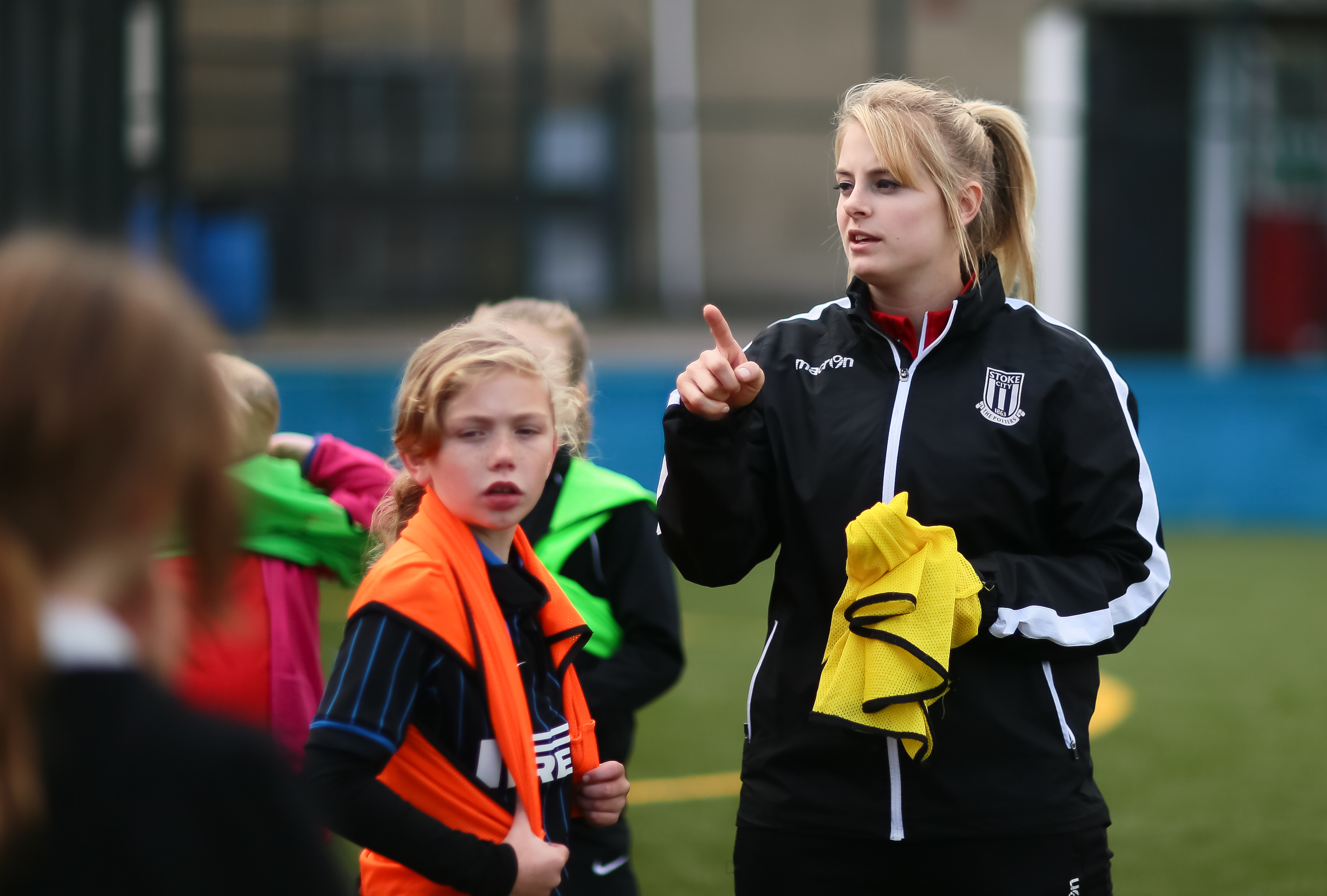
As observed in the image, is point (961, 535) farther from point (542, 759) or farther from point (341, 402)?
point (341, 402)

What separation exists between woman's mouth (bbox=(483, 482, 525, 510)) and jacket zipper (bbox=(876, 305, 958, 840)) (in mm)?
584

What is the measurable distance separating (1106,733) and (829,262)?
14879 millimetres

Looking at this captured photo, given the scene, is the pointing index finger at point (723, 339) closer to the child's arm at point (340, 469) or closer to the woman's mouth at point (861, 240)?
the woman's mouth at point (861, 240)

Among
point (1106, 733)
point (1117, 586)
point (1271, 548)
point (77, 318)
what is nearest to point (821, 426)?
point (1117, 586)

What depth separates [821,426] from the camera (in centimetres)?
248

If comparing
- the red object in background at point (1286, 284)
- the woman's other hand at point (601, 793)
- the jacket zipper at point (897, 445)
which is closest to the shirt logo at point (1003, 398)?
the jacket zipper at point (897, 445)

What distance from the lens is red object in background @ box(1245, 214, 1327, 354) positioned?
18922 mm

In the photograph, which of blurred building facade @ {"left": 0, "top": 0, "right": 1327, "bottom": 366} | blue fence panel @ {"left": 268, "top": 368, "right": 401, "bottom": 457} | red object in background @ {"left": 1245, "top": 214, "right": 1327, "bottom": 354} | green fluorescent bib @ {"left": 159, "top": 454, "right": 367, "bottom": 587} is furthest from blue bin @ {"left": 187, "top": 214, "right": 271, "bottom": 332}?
red object in background @ {"left": 1245, "top": 214, "right": 1327, "bottom": 354}

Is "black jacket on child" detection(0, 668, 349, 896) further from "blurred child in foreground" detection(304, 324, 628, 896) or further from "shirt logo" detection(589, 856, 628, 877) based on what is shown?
"shirt logo" detection(589, 856, 628, 877)

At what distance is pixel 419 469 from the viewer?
2.36m

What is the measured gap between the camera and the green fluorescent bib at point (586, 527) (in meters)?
2.96

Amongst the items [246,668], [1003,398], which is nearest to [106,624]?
[1003,398]

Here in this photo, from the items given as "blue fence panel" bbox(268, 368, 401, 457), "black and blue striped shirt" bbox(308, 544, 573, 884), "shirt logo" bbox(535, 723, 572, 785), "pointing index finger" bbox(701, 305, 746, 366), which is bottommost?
"blue fence panel" bbox(268, 368, 401, 457)

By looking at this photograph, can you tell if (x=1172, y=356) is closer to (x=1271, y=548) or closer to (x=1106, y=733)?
(x=1271, y=548)
